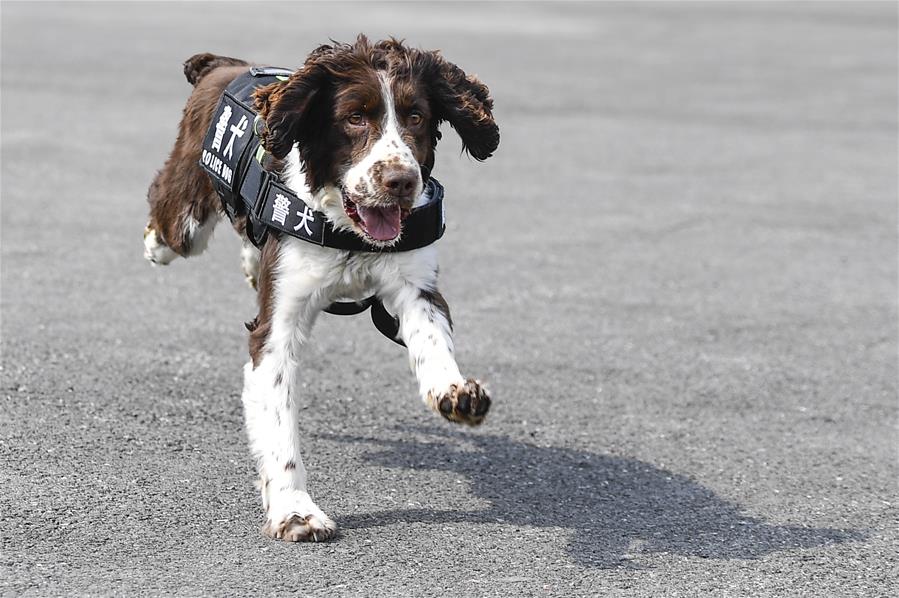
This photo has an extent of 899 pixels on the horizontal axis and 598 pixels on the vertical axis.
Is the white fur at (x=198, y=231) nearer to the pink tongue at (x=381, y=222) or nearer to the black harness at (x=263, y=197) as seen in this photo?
the black harness at (x=263, y=197)

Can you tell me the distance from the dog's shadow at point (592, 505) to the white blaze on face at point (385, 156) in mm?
1183

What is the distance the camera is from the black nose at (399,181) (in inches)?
180

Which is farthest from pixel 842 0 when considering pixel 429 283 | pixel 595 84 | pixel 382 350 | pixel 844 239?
pixel 429 283

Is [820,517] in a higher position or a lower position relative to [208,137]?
lower

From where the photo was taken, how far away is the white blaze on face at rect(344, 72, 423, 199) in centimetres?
462

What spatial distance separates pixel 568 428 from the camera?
20.8 ft

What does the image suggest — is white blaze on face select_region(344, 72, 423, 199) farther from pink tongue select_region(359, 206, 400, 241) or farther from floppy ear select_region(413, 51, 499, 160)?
A: floppy ear select_region(413, 51, 499, 160)

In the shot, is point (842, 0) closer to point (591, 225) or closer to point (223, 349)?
point (591, 225)

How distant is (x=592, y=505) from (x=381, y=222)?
1.44 m

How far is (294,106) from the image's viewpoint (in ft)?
15.7

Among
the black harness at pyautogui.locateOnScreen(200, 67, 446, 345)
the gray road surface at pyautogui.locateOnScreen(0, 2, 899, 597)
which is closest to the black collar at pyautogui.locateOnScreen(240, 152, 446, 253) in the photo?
the black harness at pyautogui.locateOnScreen(200, 67, 446, 345)

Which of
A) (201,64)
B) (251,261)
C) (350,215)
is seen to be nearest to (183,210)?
(251,261)

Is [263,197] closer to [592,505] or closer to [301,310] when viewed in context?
[301,310]

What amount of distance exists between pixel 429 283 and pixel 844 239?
6.09 meters
